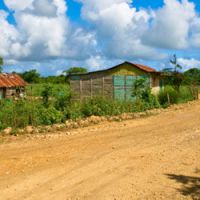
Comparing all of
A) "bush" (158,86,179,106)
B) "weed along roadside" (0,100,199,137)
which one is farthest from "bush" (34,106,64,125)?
"bush" (158,86,179,106)

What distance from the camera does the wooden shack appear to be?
73.5 ft

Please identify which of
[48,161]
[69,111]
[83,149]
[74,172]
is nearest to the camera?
[74,172]

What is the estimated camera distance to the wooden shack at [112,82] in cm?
2241

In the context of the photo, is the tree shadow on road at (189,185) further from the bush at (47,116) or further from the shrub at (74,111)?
the shrub at (74,111)

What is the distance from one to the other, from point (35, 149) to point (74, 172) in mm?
2262

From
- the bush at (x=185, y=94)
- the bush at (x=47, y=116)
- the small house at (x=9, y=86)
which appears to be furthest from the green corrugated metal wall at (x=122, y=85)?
the small house at (x=9, y=86)

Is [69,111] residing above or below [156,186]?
above

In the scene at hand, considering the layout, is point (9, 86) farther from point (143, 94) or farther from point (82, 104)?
point (82, 104)

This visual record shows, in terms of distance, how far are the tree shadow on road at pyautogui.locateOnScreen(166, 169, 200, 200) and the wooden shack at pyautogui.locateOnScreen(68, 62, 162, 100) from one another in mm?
12980

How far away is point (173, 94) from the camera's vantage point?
72.0ft

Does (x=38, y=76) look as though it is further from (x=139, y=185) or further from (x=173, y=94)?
(x=139, y=185)

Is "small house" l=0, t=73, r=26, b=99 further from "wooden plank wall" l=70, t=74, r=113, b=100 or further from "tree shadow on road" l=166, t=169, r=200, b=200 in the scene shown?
"tree shadow on road" l=166, t=169, r=200, b=200

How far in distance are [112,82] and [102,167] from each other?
16.4 metres

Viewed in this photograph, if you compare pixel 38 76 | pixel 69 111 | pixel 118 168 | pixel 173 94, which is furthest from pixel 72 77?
pixel 38 76
